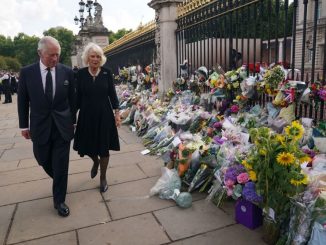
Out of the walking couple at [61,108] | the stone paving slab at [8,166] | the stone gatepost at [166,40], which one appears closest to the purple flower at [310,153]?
the walking couple at [61,108]

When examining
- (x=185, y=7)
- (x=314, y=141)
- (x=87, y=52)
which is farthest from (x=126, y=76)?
(x=314, y=141)

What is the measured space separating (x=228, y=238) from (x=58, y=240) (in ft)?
5.05

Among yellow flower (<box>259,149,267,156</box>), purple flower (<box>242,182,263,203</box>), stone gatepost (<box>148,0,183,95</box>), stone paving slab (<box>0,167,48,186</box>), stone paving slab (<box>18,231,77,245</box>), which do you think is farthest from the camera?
stone gatepost (<box>148,0,183,95</box>)

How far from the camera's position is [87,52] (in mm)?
3746

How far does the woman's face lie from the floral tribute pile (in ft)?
4.77

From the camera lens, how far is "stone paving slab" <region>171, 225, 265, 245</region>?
113 inches

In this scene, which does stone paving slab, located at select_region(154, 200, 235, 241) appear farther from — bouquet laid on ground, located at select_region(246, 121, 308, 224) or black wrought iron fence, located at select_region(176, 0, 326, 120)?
black wrought iron fence, located at select_region(176, 0, 326, 120)

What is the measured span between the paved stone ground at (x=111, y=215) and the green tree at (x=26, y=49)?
3384 inches

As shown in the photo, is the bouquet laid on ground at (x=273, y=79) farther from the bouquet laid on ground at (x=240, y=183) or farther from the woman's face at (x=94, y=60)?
the woman's face at (x=94, y=60)

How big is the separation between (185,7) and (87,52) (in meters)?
4.09

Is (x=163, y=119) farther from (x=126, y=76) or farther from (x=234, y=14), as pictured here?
(x=126, y=76)

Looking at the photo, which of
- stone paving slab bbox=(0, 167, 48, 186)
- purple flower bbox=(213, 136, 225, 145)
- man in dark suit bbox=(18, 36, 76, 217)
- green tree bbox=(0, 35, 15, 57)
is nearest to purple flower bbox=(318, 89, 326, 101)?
purple flower bbox=(213, 136, 225, 145)

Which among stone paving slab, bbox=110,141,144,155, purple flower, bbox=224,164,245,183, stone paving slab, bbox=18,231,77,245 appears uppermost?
purple flower, bbox=224,164,245,183

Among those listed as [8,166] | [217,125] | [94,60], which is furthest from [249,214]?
[8,166]
